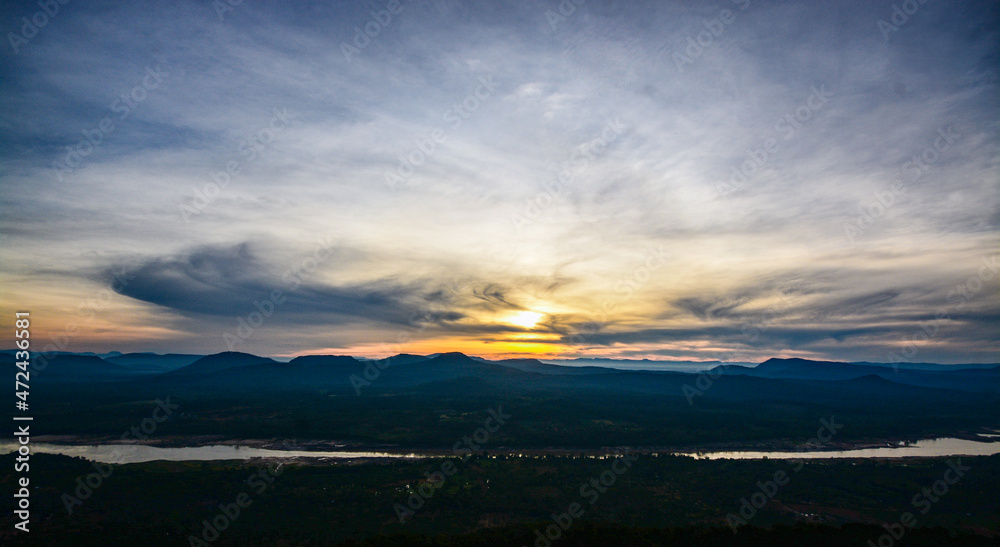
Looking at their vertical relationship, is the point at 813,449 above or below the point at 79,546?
below

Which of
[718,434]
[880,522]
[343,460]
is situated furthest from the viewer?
[718,434]

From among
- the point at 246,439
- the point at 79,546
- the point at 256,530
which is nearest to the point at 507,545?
the point at 256,530

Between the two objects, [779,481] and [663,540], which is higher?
[663,540]

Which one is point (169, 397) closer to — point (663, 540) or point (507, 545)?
point (507, 545)

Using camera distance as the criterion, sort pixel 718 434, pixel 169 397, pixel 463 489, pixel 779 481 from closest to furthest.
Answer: pixel 463 489
pixel 779 481
pixel 718 434
pixel 169 397

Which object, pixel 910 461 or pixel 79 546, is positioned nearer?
pixel 79 546

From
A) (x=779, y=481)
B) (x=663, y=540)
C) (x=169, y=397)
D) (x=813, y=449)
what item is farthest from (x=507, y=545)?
(x=169, y=397)

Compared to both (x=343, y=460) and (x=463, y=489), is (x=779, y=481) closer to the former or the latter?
(x=463, y=489)

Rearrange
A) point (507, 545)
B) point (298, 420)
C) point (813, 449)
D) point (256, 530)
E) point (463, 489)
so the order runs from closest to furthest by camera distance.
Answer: point (507, 545)
point (256, 530)
point (463, 489)
point (813, 449)
point (298, 420)

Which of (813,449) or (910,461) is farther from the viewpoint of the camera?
(813,449)
